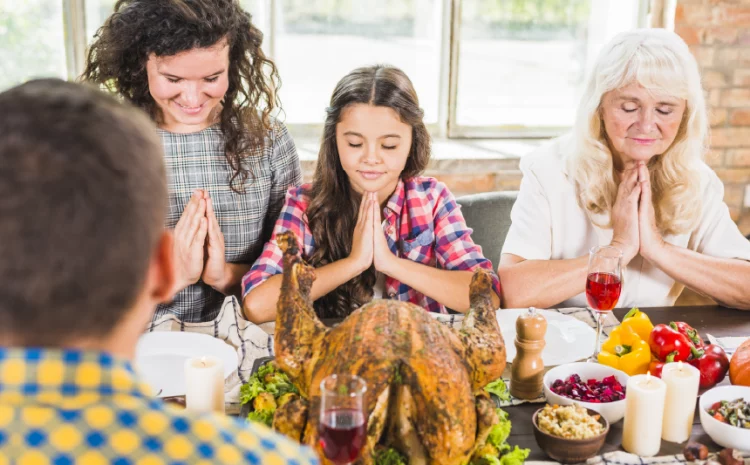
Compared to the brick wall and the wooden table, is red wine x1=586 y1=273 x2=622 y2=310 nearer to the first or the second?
the wooden table

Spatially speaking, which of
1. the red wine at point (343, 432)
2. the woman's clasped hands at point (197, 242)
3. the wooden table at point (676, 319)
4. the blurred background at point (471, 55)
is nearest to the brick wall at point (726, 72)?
the blurred background at point (471, 55)

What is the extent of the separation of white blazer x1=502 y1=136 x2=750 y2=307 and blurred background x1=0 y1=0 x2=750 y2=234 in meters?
1.18

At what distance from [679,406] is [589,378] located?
0.70ft

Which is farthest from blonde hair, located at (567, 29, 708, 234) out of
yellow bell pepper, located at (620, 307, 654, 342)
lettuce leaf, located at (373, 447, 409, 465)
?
lettuce leaf, located at (373, 447, 409, 465)

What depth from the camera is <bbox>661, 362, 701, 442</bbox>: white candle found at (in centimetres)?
147

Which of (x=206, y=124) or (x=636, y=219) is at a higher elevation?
(x=206, y=124)

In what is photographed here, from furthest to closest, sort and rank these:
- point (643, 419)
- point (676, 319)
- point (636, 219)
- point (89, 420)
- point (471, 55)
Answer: point (471, 55) → point (636, 219) → point (676, 319) → point (643, 419) → point (89, 420)

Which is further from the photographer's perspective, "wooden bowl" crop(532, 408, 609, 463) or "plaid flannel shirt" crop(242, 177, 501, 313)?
"plaid flannel shirt" crop(242, 177, 501, 313)

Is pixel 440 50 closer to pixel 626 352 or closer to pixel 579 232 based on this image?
pixel 579 232

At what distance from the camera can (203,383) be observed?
145 centimetres

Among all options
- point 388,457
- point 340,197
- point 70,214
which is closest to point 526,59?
point 340,197

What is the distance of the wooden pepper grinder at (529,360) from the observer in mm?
1617

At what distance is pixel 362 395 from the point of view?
46.3 inches

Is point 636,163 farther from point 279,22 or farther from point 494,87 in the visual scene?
point 279,22
